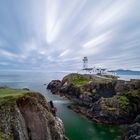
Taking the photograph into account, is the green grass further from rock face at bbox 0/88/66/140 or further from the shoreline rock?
rock face at bbox 0/88/66/140

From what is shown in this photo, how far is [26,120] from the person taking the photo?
2605 cm

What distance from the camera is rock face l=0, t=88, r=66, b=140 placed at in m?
22.5

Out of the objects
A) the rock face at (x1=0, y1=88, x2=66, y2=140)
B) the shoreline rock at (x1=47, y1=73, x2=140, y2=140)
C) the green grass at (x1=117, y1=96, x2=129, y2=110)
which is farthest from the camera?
the green grass at (x1=117, y1=96, x2=129, y2=110)

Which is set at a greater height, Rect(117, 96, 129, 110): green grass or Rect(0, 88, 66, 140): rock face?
Rect(0, 88, 66, 140): rock face

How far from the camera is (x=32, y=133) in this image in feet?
85.3

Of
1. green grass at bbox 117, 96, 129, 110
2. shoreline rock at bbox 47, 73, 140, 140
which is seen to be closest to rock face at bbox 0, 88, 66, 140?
shoreline rock at bbox 47, 73, 140, 140

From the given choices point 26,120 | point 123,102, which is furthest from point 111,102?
point 26,120

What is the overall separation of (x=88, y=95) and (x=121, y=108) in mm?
27972

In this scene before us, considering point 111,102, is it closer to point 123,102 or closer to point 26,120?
point 123,102

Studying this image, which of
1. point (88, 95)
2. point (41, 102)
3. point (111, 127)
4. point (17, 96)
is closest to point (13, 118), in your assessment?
point (17, 96)

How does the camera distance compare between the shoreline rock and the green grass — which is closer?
the shoreline rock

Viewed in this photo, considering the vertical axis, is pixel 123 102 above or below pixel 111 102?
below

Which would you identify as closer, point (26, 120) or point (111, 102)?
point (26, 120)

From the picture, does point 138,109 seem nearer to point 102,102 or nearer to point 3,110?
point 102,102
